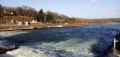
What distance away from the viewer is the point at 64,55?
20.0 m

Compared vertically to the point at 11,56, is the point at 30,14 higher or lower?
higher

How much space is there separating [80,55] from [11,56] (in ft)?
31.2

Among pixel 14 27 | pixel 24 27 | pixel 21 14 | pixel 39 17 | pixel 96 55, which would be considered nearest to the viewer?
pixel 96 55

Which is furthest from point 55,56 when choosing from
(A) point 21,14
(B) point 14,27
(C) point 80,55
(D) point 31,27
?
(A) point 21,14

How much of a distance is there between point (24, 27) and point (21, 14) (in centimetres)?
5928

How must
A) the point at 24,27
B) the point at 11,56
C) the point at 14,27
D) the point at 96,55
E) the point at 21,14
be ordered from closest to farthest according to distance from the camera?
the point at 11,56, the point at 96,55, the point at 14,27, the point at 24,27, the point at 21,14

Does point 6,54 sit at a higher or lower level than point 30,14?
lower

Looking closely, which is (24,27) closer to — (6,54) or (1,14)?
(1,14)

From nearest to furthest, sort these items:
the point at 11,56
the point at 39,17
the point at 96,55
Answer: the point at 11,56, the point at 96,55, the point at 39,17

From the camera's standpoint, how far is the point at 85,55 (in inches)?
797

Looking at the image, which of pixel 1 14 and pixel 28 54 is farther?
pixel 1 14

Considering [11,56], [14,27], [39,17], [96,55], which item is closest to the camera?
[11,56]

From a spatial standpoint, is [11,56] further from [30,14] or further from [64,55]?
[30,14]

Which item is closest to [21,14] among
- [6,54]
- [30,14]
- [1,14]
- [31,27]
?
[30,14]
